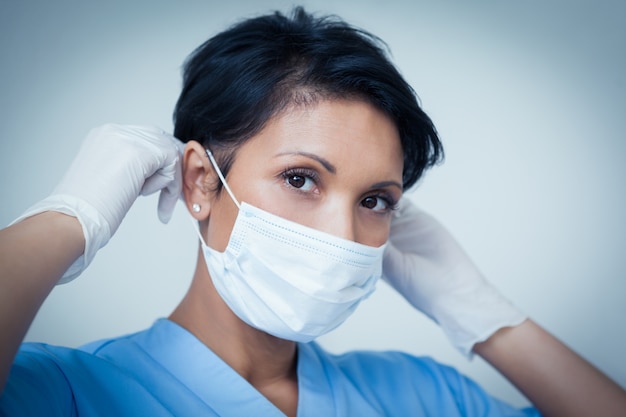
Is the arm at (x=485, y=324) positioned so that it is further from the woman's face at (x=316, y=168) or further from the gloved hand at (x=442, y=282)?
the woman's face at (x=316, y=168)

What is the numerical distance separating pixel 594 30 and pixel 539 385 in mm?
1248

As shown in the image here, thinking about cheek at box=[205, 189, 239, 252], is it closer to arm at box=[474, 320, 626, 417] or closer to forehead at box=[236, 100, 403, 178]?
forehead at box=[236, 100, 403, 178]

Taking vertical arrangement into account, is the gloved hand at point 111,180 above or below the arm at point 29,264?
above

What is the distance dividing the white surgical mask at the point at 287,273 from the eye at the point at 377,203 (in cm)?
14

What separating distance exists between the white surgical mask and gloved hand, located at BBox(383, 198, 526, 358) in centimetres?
47

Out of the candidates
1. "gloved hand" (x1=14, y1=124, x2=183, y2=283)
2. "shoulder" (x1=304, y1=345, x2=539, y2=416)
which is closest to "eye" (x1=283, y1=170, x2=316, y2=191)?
"gloved hand" (x1=14, y1=124, x2=183, y2=283)

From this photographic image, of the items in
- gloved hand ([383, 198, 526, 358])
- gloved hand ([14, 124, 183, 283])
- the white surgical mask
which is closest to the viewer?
gloved hand ([14, 124, 183, 283])

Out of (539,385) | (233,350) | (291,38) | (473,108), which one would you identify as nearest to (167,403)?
(233,350)

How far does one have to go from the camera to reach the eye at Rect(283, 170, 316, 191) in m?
1.27

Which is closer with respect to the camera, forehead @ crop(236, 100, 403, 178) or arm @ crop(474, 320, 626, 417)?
forehead @ crop(236, 100, 403, 178)

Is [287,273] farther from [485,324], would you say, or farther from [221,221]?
[485,324]

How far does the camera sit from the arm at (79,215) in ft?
2.89

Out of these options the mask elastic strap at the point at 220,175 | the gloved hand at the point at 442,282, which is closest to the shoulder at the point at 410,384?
the gloved hand at the point at 442,282

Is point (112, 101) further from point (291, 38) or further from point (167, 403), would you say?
point (167, 403)
